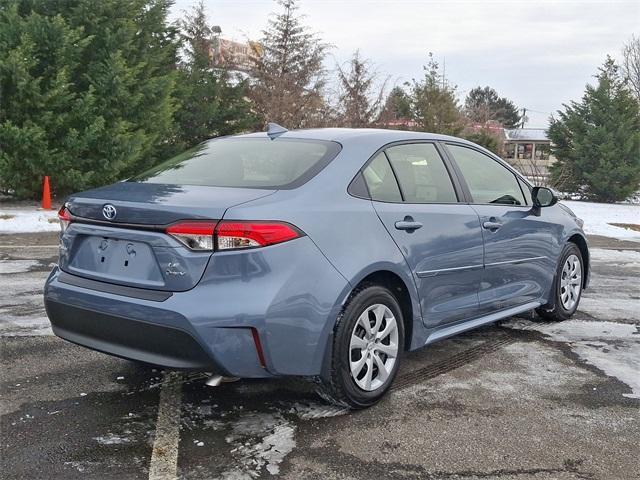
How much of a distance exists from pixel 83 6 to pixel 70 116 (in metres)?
2.61

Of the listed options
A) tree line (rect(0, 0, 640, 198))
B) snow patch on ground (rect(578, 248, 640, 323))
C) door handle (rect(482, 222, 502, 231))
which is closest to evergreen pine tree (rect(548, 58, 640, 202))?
tree line (rect(0, 0, 640, 198))

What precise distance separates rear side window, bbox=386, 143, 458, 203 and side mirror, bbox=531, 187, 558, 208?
112 centimetres

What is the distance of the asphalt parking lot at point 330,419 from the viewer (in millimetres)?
2949

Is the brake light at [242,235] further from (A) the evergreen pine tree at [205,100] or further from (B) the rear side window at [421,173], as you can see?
(A) the evergreen pine tree at [205,100]

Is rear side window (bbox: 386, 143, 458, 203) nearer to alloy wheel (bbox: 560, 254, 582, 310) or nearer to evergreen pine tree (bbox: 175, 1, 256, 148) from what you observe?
alloy wheel (bbox: 560, 254, 582, 310)

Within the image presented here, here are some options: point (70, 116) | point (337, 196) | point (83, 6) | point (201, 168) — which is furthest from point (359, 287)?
point (83, 6)

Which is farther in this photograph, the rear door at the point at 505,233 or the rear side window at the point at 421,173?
the rear door at the point at 505,233

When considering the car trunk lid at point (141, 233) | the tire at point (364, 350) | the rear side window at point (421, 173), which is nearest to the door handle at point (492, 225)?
the rear side window at point (421, 173)

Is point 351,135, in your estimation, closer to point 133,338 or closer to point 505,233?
point 505,233

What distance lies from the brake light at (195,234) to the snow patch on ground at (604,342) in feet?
9.03

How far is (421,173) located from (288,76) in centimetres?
2061

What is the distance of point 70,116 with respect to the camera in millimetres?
13711

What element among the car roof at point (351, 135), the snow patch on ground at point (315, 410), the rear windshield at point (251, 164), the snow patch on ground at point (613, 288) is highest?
the car roof at point (351, 135)

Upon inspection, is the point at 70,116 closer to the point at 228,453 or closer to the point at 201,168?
the point at 201,168
